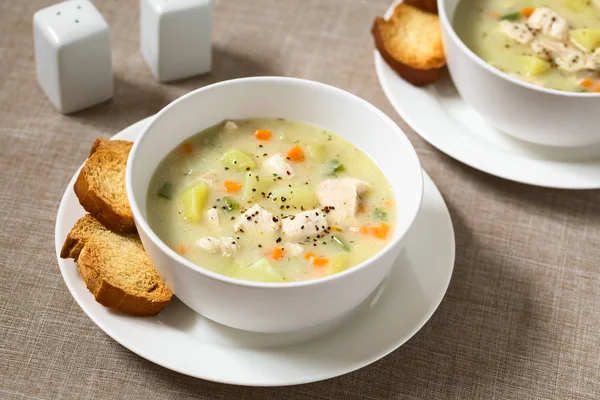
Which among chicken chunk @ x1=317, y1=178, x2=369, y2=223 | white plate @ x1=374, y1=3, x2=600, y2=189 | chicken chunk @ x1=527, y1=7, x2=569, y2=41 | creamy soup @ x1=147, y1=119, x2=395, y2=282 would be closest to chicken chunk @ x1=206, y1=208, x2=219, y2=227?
creamy soup @ x1=147, y1=119, x2=395, y2=282

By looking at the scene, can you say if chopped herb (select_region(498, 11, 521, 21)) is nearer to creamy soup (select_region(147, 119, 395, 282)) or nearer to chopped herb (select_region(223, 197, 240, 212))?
creamy soup (select_region(147, 119, 395, 282))

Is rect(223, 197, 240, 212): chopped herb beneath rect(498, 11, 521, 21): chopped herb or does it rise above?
beneath

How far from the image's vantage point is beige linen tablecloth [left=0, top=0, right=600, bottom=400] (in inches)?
96.9

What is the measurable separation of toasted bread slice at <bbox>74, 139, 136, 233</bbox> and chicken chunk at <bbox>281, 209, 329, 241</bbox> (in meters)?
0.51

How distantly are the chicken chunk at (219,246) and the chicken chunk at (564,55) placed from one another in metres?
1.50

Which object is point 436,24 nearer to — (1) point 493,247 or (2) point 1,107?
(1) point 493,247

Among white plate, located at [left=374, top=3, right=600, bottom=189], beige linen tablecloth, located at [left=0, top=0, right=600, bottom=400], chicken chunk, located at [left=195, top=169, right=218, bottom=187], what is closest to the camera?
beige linen tablecloth, located at [left=0, top=0, right=600, bottom=400]

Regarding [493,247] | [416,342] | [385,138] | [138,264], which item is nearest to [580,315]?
[493,247]

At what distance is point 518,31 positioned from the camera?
3.24m

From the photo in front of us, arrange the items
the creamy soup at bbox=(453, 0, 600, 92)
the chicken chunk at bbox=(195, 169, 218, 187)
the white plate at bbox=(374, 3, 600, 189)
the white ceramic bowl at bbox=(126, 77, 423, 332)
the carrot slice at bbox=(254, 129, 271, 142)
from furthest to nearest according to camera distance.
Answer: the creamy soup at bbox=(453, 0, 600, 92) → the white plate at bbox=(374, 3, 600, 189) → the carrot slice at bbox=(254, 129, 271, 142) → the chicken chunk at bbox=(195, 169, 218, 187) → the white ceramic bowl at bbox=(126, 77, 423, 332)

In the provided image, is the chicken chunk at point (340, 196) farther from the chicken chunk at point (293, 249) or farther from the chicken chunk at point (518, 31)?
the chicken chunk at point (518, 31)

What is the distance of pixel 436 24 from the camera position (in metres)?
3.42

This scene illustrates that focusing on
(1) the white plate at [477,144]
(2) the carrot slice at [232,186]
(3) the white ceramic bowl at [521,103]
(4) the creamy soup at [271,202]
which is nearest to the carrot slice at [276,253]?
(4) the creamy soup at [271,202]

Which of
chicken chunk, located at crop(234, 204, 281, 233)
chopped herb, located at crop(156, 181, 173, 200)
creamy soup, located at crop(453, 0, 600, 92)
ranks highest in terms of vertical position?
creamy soup, located at crop(453, 0, 600, 92)
